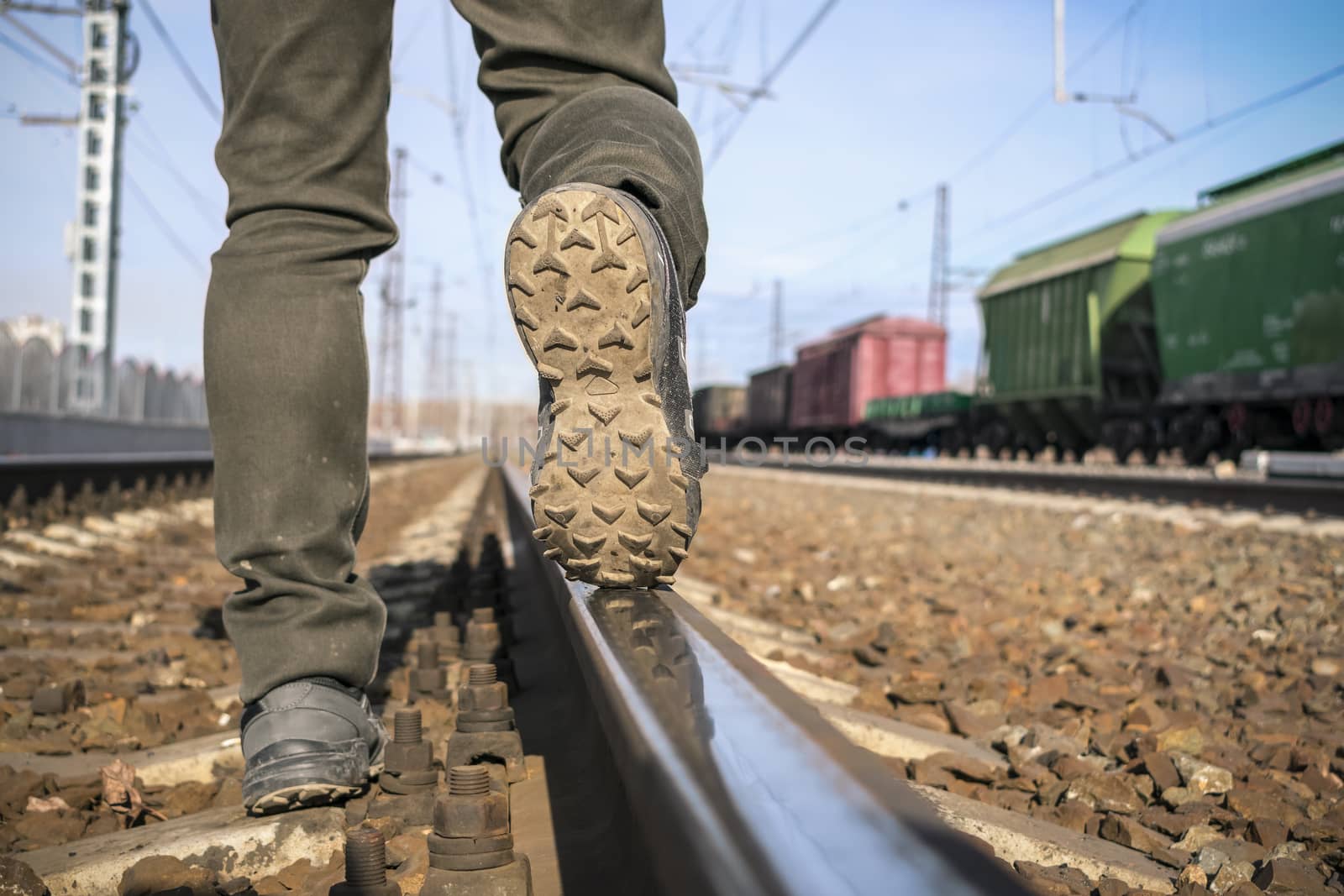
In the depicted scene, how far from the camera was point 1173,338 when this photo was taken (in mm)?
15109

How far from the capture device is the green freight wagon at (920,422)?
77.8ft

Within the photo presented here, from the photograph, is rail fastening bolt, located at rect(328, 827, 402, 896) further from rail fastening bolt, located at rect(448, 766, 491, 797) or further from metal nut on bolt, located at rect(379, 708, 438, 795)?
metal nut on bolt, located at rect(379, 708, 438, 795)

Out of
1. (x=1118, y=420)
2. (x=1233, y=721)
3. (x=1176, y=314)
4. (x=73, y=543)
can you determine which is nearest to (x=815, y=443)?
(x=1118, y=420)

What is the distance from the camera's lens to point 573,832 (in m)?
1.17

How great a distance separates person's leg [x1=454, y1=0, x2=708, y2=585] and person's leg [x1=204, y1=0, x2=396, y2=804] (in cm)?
32

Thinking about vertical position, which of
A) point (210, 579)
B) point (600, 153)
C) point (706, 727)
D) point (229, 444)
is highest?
point (600, 153)

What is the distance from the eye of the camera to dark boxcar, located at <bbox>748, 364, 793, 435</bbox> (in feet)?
112

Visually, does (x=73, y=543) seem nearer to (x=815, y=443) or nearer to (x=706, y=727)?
(x=706, y=727)

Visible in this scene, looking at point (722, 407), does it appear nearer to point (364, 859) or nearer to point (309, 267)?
point (309, 267)

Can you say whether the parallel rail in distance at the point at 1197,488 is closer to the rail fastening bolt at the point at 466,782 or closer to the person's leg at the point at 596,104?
the person's leg at the point at 596,104

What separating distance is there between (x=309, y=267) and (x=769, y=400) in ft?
110

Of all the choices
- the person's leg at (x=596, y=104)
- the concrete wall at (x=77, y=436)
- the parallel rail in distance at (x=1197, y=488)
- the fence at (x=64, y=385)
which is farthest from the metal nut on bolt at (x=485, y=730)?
the concrete wall at (x=77, y=436)

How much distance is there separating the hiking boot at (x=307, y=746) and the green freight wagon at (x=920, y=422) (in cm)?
2281

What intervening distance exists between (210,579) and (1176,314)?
14.2 meters
